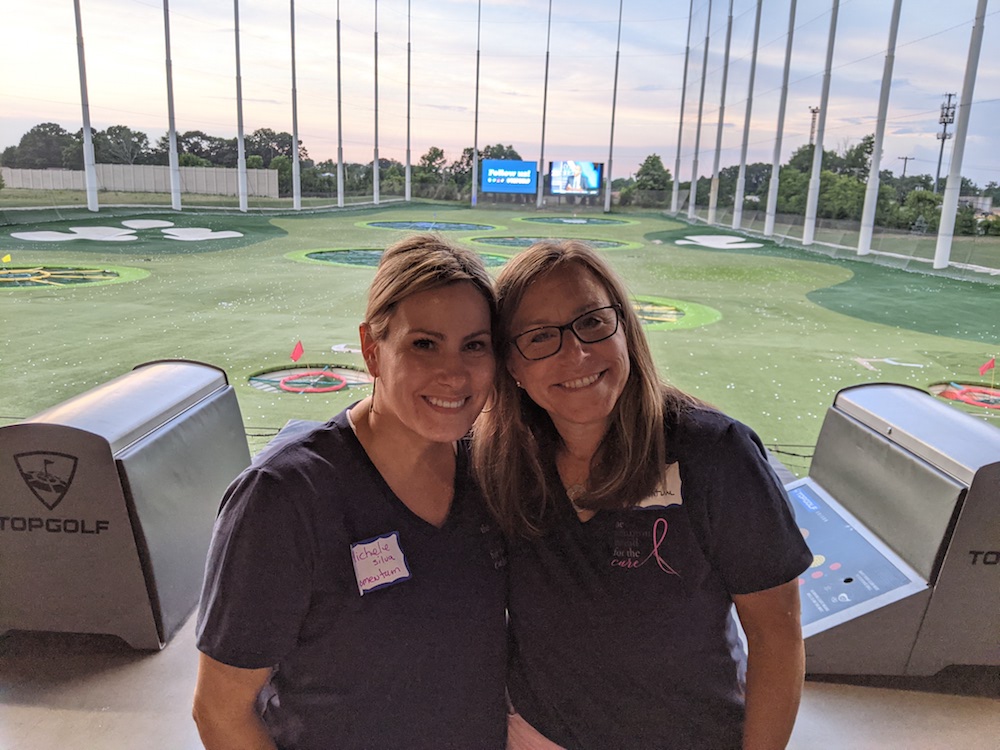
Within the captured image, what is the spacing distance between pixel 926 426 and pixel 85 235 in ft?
41.0

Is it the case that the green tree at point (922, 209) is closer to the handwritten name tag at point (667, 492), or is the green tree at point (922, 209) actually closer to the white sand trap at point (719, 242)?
the white sand trap at point (719, 242)

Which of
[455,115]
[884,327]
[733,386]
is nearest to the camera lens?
[733,386]

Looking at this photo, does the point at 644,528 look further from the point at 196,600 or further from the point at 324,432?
the point at 196,600

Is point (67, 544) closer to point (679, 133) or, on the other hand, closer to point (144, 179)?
point (144, 179)

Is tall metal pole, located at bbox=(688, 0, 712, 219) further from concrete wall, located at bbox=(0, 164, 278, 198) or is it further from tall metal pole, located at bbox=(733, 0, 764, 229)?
concrete wall, located at bbox=(0, 164, 278, 198)

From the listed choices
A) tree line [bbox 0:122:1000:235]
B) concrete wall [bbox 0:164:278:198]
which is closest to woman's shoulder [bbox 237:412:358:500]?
tree line [bbox 0:122:1000:235]

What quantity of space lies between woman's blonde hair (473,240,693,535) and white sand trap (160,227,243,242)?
40.5ft

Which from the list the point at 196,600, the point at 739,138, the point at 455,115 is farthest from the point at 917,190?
A: the point at 455,115

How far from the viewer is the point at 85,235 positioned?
37.5ft

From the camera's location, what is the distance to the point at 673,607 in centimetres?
113

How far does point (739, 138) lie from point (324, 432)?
75.5ft

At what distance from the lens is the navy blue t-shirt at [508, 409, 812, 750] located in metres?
1.09

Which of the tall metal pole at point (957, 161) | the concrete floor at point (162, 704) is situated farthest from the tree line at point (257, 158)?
the tall metal pole at point (957, 161)

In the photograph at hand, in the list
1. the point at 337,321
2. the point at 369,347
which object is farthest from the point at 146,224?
the point at 369,347
